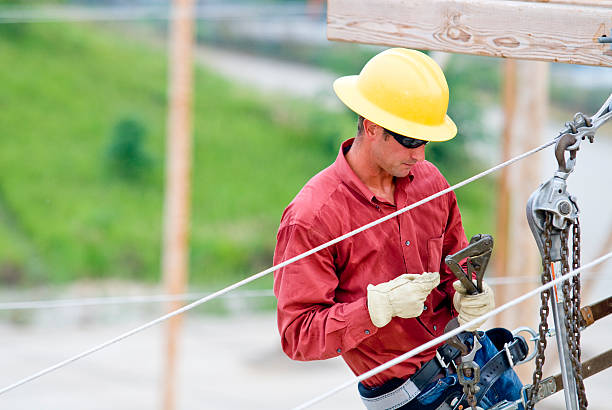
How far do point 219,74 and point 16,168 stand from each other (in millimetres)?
4352

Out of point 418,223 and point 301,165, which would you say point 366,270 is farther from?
point 301,165

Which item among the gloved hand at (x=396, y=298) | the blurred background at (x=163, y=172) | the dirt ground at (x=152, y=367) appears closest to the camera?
the gloved hand at (x=396, y=298)

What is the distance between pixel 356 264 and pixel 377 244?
7cm

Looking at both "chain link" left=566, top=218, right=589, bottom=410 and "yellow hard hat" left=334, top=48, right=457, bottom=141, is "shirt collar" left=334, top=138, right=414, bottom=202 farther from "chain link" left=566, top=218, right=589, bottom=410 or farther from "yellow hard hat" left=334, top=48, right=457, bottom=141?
Result: "chain link" left=566, top=218, right=589, bottom=410

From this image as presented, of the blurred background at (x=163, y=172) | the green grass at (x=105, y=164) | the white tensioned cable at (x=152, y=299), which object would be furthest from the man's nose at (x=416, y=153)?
the green grass at (x=105, y=164)

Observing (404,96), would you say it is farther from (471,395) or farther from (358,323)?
(471,395)

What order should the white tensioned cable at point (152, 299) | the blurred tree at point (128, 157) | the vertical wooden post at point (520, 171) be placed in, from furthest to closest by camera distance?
the blurred tree at point (128, 157), the vertical wooden post at point (520, 171), the white tensioned cable at point (152, 299)

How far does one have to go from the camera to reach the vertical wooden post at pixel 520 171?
4.51m

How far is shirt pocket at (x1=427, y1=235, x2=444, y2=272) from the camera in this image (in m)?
2.16

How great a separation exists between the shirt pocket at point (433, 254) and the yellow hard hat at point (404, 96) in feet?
0.96

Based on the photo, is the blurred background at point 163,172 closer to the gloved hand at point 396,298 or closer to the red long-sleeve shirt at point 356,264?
the red long-sleeve shirt at point 356,264

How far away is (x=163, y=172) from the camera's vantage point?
13.9 m

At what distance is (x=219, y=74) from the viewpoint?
16.0 m

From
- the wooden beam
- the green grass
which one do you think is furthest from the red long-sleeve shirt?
the green grass
